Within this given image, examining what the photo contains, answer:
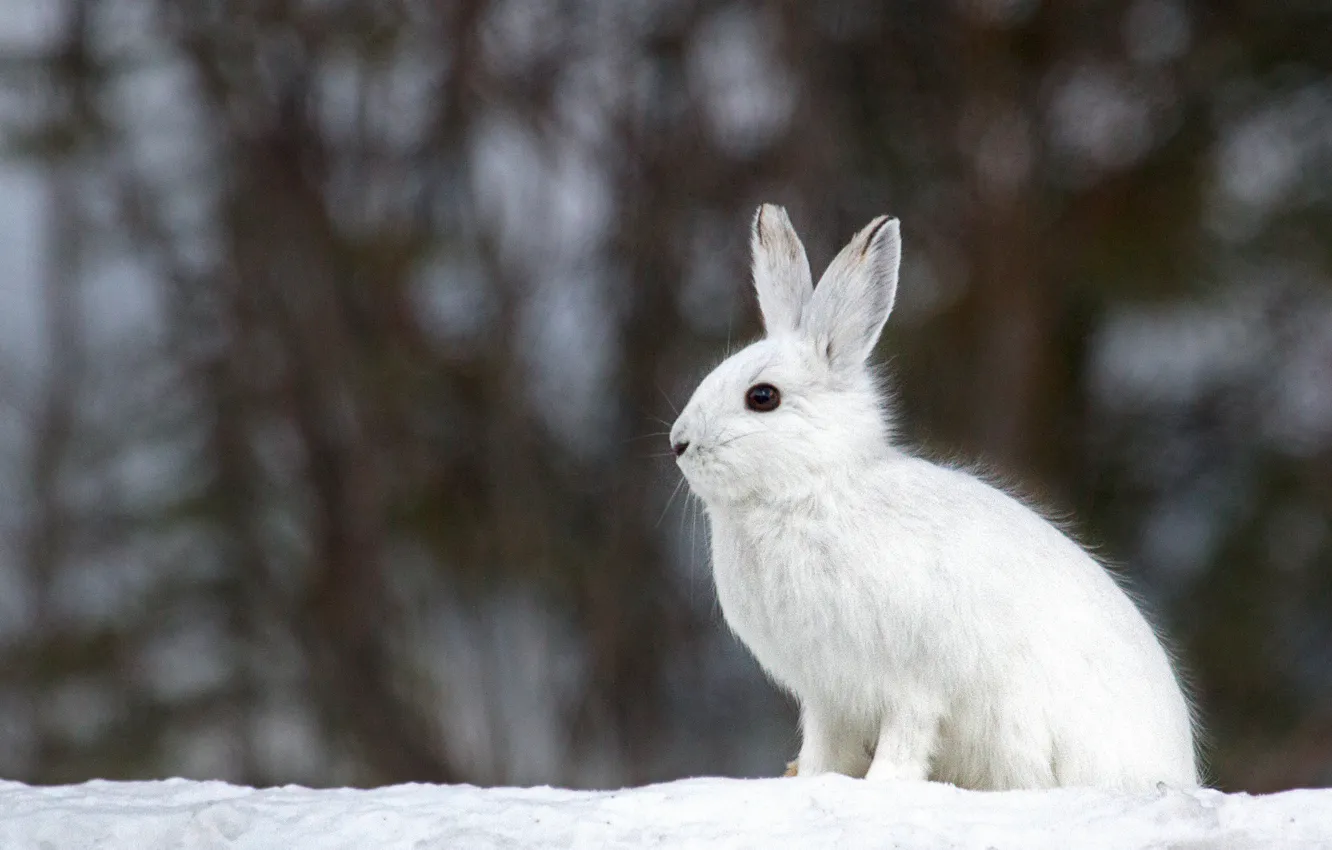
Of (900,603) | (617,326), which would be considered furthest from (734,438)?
(617,326)

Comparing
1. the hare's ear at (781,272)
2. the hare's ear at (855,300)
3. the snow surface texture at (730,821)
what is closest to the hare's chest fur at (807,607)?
the snow surface texture at (730,821)

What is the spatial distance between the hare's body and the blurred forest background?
4.61m

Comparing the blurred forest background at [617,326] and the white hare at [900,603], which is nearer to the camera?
the white hare at [900,603]

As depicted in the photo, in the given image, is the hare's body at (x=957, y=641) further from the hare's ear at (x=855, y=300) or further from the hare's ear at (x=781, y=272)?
the hare's ear at (x=781, y=272)

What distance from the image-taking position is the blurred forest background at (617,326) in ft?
27.1

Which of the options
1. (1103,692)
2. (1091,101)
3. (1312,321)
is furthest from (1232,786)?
(1103,692)

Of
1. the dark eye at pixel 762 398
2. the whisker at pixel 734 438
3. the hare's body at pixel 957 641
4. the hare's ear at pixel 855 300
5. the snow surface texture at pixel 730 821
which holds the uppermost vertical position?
the hare's ear at pixel 855 300

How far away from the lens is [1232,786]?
26.3 feet

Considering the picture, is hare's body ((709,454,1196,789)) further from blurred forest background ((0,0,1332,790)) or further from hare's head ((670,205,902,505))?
blurred forest background ((0,0,1332,790))

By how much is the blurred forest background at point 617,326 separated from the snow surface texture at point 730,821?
4.96 metres

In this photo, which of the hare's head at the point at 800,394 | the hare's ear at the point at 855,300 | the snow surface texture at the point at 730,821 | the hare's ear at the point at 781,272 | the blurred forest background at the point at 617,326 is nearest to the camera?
the snow surface texture at the point at 730,821

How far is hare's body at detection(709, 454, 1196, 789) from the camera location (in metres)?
3.15

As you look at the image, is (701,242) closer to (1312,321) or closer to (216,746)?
(1312,321)

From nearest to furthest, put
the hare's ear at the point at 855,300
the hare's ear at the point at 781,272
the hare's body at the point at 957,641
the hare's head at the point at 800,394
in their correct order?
1. the hare's body at the point at 957,641
2. the hare's head at the point at 800,394
3. the hare's ear at the point at 855,300
4. the hare's ear at the point at 781,272
